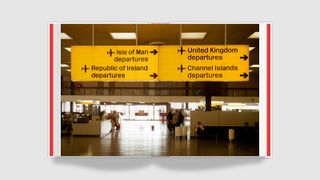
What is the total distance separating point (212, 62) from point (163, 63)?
0.95 meters

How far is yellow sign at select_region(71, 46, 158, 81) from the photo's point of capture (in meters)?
6.39

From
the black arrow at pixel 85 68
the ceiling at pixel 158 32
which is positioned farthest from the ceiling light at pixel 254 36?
the black arrow at pixel 85 68

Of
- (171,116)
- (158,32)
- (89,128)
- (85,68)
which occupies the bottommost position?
(89,128)

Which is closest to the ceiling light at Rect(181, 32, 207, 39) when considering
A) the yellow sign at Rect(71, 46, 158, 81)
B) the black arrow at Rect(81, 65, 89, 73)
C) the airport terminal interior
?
the airport terminal interior

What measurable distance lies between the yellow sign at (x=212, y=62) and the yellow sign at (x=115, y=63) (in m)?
0.26

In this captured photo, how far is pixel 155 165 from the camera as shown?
5.79 metres

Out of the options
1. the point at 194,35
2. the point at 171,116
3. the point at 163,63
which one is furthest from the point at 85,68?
the point at 171,116

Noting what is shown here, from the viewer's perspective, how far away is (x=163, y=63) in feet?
21.7

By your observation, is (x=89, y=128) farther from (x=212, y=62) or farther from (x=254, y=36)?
(x=212, y=62)

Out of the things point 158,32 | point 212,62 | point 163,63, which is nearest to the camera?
point 212,62

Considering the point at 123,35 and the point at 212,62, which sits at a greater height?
the point at 123,35

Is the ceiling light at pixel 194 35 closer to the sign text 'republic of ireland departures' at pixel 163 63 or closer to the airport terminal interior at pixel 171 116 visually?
the airport terminal interior at pixel 171 116

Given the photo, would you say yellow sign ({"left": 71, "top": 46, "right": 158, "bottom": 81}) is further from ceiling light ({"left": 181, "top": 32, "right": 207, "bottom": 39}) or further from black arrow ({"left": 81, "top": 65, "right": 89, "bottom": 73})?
ceiling light ({"left": 181, "top": 32, "right": 207, "bottom": 39})
